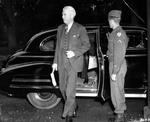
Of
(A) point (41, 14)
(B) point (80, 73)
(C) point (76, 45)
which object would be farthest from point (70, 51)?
(A) point (41, 14)

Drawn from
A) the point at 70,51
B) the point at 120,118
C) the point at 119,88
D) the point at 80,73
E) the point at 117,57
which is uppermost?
the point at 70,51

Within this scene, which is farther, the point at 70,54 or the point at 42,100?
the point at 42,100

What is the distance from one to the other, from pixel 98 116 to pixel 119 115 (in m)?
0.68

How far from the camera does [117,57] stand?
16.4ft

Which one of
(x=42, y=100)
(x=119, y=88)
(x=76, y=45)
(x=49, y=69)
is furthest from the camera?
(x=42, y=100)

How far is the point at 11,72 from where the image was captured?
6.33 metres

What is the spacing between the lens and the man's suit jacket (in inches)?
204

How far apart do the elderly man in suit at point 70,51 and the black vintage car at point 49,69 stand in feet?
1.71

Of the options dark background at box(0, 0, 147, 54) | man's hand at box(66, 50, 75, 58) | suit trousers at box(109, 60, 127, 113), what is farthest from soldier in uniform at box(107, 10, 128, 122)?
dark background at box(0, 0, 147, 54)

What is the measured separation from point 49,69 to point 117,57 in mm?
1685

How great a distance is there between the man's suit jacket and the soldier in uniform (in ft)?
1.41

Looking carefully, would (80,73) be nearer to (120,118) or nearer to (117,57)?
(117,57)

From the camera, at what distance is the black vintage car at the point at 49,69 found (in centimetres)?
602

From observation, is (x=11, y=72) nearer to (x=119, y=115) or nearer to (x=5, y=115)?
(x=5, y=115)
